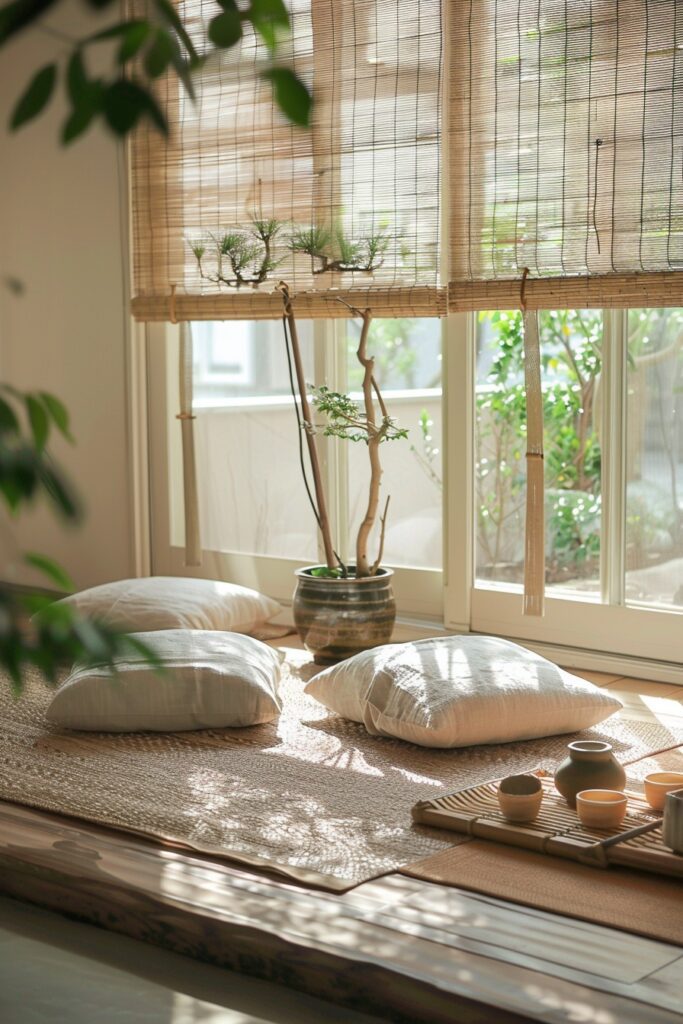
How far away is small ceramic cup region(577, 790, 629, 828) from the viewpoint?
77.3 inches

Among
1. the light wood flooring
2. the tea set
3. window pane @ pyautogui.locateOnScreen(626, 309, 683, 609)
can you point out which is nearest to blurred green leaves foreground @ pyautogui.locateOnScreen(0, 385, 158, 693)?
the light wood flooring

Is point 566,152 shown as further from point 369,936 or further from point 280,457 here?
point 369,936

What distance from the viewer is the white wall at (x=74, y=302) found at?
4250 mm

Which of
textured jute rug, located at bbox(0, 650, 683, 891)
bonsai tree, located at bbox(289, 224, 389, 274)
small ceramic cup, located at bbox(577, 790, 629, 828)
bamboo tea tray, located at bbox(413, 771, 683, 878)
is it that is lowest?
textured jute rug, located at bbox(0, 650, 683, 891)

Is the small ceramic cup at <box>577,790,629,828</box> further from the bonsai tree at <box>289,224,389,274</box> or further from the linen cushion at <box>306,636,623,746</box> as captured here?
the bonsai tree at <box>289,224,389,274</box>

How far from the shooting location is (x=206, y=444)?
419 cm

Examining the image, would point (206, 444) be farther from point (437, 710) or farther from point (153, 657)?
point (153, 657)

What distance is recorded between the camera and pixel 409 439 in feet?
12.0

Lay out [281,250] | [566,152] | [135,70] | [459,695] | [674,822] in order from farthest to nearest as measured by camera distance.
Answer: [281,250] < [566,152] < [459,695] < [674,822] < [135,70]

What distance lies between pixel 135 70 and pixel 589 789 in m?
1.86

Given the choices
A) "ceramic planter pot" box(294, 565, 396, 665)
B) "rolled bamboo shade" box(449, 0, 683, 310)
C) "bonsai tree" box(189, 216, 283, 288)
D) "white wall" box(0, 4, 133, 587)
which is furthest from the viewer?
"white wall" box(0, 4, 133, 587)

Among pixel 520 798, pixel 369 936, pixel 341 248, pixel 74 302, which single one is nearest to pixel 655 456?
pixel 341 248

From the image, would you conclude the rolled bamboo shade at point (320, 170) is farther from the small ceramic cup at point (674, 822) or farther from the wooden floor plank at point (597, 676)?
the small ceramic cup at point (674, 822)

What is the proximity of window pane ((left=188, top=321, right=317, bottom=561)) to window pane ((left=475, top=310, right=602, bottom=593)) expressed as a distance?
0.67 metres
